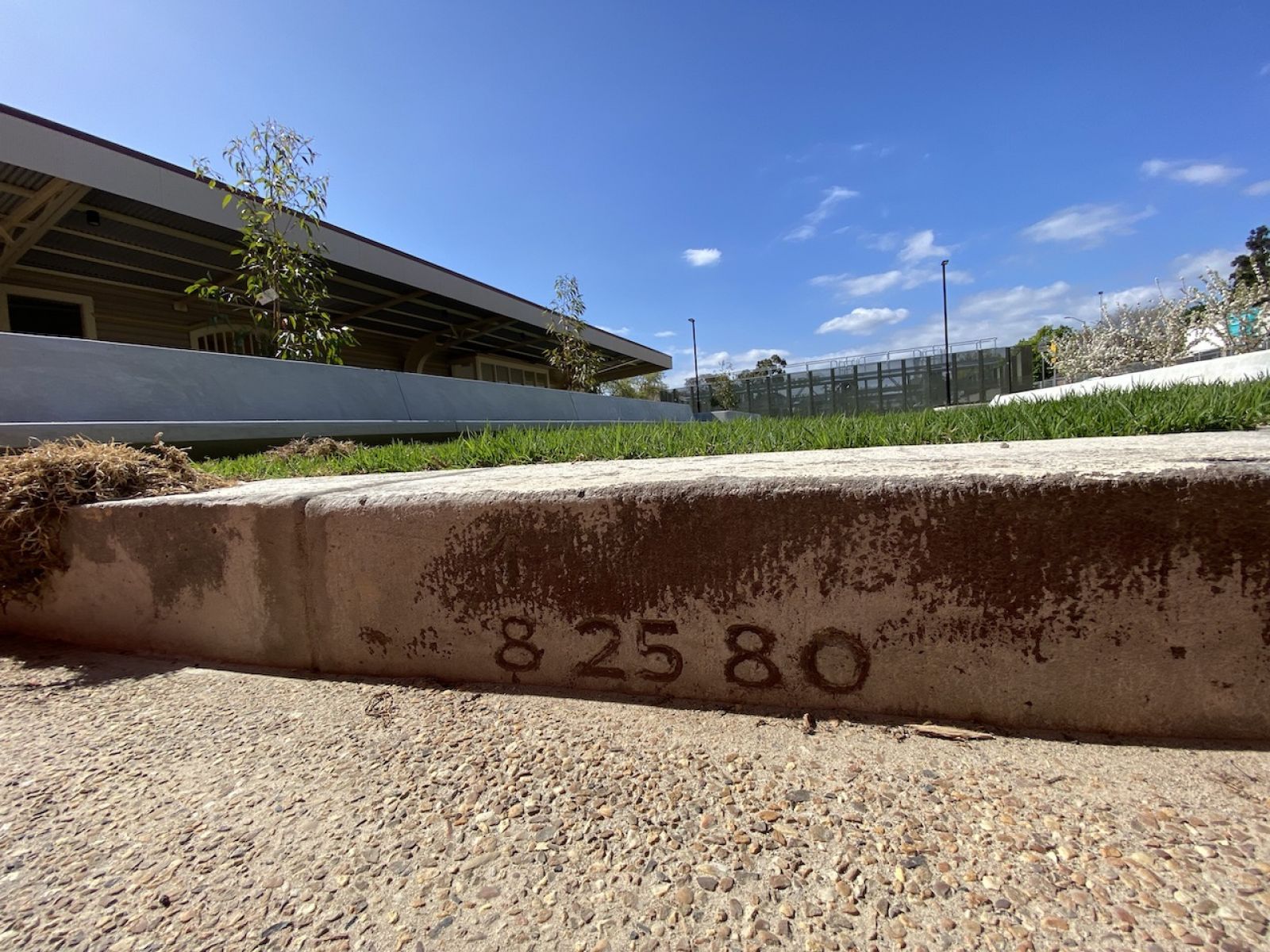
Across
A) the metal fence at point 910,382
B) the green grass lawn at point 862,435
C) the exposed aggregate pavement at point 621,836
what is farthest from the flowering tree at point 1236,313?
the exposed aggregate pavement at point 621,836

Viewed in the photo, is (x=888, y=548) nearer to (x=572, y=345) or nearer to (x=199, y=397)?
(x=199, y=397)

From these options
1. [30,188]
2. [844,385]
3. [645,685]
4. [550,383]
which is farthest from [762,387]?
[645,685]

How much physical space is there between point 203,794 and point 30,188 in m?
9.26

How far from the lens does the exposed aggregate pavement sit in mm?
911

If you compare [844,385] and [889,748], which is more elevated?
[844,385]

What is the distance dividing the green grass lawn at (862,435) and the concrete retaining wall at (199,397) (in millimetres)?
848

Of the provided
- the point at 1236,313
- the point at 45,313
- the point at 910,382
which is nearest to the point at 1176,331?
the point at 1236,313

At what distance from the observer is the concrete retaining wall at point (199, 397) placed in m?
3.55

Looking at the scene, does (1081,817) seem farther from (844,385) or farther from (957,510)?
(844,385)

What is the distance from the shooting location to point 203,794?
4.32ft

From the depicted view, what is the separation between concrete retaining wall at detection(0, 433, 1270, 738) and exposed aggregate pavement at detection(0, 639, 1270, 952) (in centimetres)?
13

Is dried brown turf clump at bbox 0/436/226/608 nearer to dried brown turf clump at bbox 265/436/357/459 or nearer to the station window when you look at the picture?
dried brown turf clump at bbox 265/436/357/459

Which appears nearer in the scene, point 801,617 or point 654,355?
point 801,617

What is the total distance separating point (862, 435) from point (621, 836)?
2598 mm
